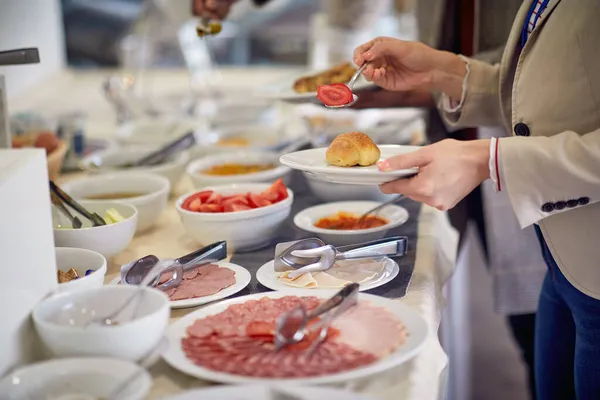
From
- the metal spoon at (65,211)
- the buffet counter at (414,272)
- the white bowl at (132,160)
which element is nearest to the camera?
the buffet counter at (414,272)

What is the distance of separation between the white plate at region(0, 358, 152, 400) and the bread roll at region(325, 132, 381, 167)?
0.53 meters

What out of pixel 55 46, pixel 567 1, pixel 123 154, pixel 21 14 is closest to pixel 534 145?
pixel 567 1

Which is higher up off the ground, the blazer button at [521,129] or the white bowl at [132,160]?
the blazer button at [521,129]

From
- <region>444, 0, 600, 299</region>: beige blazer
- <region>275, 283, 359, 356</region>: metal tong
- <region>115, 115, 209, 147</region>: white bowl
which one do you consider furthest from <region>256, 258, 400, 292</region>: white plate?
<region>115, 115, 209, 147</region>: white bowl

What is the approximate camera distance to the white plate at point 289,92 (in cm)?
175

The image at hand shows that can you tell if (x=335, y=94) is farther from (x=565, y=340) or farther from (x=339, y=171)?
(x=565, y=340)

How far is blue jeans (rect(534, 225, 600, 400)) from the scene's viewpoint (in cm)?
137

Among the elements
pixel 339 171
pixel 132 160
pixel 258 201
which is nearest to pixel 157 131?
pixel 132 160

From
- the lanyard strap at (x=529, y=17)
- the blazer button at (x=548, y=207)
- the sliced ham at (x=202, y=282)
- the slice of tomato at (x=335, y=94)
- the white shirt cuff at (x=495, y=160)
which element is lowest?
the sliced ham at (x=202, y=282)

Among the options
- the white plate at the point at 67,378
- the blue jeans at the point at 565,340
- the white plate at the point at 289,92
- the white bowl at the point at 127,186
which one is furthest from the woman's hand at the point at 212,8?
the white plate at the point at 67,378

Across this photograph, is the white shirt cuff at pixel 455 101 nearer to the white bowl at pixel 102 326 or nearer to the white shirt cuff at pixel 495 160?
the white shirt cuff at pixel 495 160

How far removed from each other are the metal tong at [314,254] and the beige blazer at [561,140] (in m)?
0.25

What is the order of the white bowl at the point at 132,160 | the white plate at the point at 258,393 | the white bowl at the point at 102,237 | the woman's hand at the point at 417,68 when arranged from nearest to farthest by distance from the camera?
1. the white plate at the point at 258,393
2. the white bowl at the point at 102,237
3. the woman's hand at the point at 417,68
4. the white bowl at the point at 132,160

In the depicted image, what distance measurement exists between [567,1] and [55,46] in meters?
3.04
